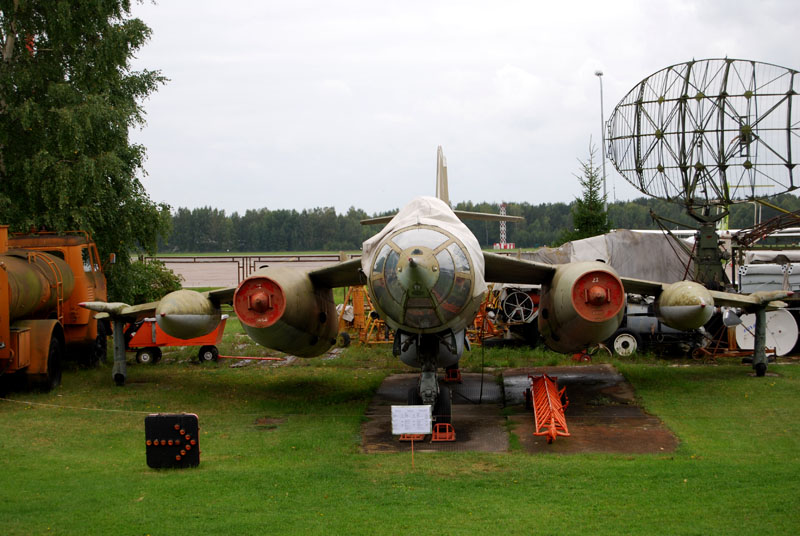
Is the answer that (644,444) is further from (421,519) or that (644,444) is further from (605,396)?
(421,519)

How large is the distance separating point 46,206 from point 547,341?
1409 cm

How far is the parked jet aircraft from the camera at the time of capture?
420 inches

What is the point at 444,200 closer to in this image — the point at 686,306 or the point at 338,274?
the point at 338,274

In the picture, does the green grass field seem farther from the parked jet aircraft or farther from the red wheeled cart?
the red wheeled cart

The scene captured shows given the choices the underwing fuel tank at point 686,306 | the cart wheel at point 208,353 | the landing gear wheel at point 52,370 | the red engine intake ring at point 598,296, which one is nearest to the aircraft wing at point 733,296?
the underwing fuel tank at point 686,306

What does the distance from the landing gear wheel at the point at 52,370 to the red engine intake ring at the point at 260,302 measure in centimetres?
503

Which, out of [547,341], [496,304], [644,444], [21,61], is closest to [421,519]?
[644,444]

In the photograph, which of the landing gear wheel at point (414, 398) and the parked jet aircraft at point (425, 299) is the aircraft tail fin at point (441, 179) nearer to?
the parked jet aircraft at point (425, 299)

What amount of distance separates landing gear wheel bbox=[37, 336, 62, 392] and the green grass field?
28cm

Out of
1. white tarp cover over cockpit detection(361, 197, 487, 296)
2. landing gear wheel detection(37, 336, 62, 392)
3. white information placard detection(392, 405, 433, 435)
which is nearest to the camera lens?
white information placard detection(392, 405, 433, 435)

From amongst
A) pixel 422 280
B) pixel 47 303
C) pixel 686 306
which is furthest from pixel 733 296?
pixel 47 303

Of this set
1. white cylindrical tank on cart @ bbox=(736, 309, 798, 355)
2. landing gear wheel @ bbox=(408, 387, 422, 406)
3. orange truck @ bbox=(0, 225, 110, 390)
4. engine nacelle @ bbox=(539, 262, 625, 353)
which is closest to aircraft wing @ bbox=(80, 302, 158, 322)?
orange truck @ bbox=(0, 225, 110, 390)

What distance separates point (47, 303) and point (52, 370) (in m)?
1.50

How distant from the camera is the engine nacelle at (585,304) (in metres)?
12.2
